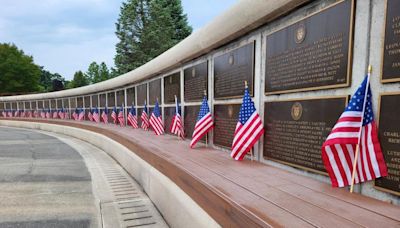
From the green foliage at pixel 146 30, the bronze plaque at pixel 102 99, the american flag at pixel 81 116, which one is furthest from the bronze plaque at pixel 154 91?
the green foliage at pixel 146 30

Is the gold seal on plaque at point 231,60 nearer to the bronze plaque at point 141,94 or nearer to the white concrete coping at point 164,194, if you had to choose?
the white concrete coping at point 164,194

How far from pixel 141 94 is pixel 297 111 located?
8.19 metres

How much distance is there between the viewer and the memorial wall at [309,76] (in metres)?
2.11

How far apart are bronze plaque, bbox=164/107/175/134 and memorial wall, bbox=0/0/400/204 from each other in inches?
95.1

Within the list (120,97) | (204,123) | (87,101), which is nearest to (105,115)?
(120,97)

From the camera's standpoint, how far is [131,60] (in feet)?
103

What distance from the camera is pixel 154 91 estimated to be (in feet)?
29.9

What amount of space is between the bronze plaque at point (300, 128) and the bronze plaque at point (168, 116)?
166 inches

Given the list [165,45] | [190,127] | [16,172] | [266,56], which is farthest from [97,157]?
[165,45]

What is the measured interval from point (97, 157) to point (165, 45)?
2292 centimetres

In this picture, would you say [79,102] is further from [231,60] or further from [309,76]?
[309,76]

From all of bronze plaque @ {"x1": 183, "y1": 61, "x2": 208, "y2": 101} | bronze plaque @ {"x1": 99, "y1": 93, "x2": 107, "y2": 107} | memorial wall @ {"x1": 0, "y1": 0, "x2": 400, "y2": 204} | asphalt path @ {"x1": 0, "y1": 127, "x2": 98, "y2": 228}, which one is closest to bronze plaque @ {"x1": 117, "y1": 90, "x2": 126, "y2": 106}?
bronze plaque @ {"x1": 99, "y1": 93, "x2": 107, "y2": 107}

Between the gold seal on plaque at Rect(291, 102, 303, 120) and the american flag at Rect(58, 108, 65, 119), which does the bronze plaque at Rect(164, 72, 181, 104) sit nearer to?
the gold seal on plaque at Rect(291, 102, 303, 120)

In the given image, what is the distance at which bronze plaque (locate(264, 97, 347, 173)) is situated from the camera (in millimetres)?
2672
